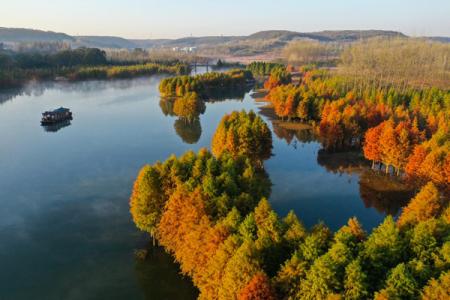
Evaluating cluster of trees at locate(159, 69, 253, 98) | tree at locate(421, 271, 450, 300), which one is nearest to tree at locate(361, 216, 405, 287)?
tree at locate(421, 271, 450, 300)

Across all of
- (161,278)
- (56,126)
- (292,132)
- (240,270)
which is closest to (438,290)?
(240,270)

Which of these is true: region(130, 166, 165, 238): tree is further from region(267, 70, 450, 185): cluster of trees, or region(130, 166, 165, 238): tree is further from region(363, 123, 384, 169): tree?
region(363, 123, 384, 169): tree

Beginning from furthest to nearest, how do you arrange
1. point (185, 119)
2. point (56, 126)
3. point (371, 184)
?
1. point (185, 119)
2. point (56, 126)
3. point (371, 184)

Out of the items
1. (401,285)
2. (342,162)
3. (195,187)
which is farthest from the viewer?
(342,162)

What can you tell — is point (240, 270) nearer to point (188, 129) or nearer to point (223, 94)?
point (188, 129)

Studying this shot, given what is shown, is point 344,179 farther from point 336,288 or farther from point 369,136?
point 336,288

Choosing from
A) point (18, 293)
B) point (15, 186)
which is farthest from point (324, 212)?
point (15, 186)
